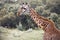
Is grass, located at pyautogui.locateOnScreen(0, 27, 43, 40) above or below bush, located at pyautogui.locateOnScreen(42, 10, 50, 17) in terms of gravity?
below

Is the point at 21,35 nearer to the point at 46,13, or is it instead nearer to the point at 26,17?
the point at 26,17

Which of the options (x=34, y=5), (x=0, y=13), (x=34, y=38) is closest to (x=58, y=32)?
(x=34, y=38)

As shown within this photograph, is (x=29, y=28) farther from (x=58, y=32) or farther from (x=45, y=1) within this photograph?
(x=58, y=32)

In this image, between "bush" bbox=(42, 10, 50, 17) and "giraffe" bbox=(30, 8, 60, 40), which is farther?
"bush" bbox=(42, 10, 50, 17)

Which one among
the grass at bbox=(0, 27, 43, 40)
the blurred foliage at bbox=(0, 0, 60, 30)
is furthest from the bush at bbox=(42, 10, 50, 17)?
the grass at bbox=(0, 27, 43, 40)

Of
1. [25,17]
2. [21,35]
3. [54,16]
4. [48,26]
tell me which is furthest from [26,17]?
[48,26]

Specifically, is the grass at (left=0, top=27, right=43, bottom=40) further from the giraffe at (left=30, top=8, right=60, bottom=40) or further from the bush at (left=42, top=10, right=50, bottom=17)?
the giraffe at (left=30, top=8, right=60, bottom=40)

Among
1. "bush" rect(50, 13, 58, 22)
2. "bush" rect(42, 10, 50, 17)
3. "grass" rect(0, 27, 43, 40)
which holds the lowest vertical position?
"grass" rect(0, 27, 43, 40)

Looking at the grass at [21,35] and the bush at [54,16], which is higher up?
the bush at [54,16]

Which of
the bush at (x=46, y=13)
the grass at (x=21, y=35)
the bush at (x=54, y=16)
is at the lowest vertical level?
the grass at (x=21, y=35)

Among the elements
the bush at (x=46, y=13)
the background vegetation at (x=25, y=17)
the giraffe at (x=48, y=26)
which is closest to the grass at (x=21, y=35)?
the background vegetation at (x=25, y=17)

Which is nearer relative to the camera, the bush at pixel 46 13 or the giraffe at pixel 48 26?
the giraffe at pixel 48 26

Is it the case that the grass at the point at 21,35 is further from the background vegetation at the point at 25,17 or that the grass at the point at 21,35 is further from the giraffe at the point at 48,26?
the giraffe at the point at 48,26

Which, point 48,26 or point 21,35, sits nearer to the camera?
point 48,26
